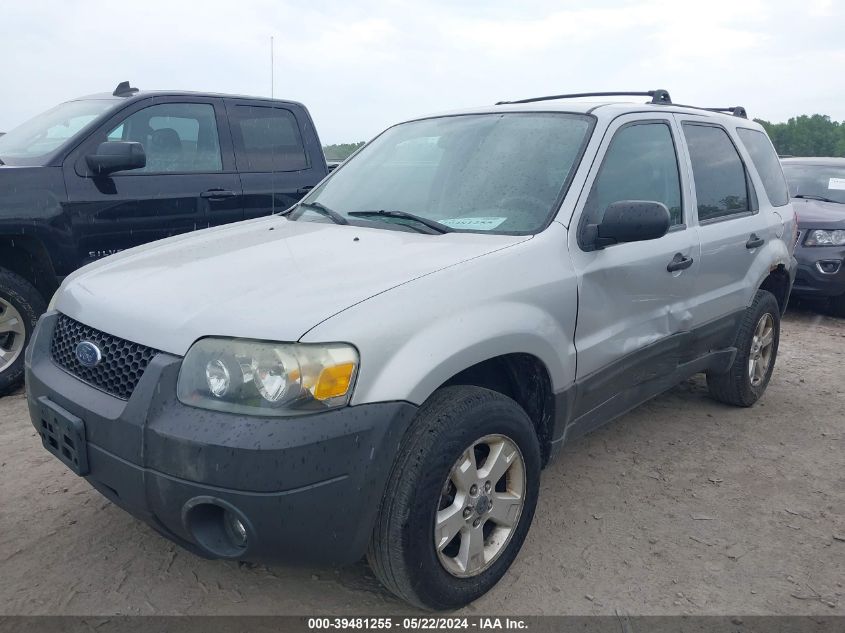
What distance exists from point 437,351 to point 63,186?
3317 mm

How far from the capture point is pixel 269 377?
2.00 metres

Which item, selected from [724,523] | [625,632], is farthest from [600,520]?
[625,632]

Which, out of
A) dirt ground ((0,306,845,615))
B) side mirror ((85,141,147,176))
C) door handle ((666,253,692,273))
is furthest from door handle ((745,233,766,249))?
side mirror ((85,141,147,176))

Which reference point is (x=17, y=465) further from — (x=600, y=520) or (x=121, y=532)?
(x=600, y=520)

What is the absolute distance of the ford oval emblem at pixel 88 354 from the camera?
A: 2.29m

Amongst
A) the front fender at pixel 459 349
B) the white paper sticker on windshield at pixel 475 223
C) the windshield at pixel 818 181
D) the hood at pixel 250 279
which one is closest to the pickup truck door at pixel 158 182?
the hood at pixel 250 279

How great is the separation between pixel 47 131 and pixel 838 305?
7364 mm

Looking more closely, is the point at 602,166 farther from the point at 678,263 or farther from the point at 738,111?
the point at 738,111

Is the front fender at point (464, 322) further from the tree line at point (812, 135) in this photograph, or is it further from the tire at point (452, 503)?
the tree line at point (812, 135)

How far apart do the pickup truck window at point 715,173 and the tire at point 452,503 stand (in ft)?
6.14

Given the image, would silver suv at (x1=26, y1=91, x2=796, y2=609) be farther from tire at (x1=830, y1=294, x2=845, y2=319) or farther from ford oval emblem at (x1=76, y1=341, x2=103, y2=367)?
tire at (x1=830, y1=294, x2=845, y2=319)

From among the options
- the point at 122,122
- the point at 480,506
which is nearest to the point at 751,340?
the point at 480,506

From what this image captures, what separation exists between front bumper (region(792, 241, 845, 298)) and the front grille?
667 centimetres

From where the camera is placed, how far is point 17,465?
11.3 feet
